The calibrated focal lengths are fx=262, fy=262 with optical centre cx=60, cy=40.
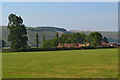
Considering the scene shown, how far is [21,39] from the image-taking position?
333 feet

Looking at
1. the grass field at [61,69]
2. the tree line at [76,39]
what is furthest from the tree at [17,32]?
the grass field at [61,69]

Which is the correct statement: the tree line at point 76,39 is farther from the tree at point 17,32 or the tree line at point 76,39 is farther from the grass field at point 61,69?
the grass field at point 61,69

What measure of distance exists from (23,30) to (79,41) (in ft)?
282

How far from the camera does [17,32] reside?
338ft

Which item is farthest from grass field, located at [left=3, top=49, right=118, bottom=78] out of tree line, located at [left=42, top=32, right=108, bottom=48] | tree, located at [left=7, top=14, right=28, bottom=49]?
tree line, located at [left=42, top=32, right=108, bottom=48]

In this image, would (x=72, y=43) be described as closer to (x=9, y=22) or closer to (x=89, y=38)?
(x=89, y=38)

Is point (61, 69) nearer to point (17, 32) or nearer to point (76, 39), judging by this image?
point (17, 32)

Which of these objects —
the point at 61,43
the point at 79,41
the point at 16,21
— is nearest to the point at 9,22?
the point at 16,21

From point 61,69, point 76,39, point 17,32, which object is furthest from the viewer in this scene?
point 76,39

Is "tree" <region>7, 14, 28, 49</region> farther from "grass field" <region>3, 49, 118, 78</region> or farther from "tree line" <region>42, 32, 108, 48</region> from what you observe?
"grass field" <region>3, 49, 118, 78</region>

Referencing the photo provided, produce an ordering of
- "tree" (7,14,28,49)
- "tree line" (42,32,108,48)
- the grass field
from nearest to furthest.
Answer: the grass field < "tree" (7,14,28,49) < "tree line" (42,32,108,48)

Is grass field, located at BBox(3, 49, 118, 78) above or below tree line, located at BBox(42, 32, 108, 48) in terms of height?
below

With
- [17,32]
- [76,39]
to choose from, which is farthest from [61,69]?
[76,39]

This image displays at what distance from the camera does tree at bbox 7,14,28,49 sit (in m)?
100
